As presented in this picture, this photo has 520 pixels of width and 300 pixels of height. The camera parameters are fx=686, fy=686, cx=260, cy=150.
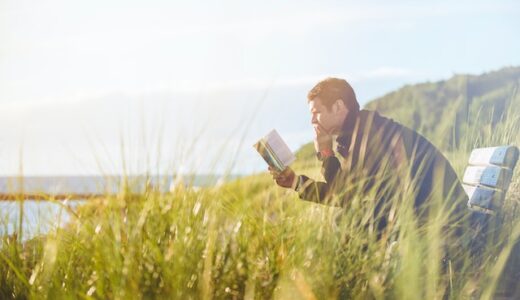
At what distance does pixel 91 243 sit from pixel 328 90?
175 centimetres

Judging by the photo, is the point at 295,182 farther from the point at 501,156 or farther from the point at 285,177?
the point at 501,156

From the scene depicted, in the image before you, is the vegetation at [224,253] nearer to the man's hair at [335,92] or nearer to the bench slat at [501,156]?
the man's hair at [335,92]

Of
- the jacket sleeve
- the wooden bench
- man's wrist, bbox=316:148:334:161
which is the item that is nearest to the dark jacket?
the jacket sleeve

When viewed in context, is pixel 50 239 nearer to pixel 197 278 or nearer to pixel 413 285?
pixel 197 278

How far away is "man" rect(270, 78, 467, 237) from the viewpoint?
3744 millimetres

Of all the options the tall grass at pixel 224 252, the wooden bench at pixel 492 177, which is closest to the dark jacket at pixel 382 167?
the tall grass at pixel 224 252

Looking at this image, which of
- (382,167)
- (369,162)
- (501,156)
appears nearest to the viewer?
(382,167)

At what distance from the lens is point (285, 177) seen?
3.95 m

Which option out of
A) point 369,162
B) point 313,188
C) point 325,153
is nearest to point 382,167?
point 369,162

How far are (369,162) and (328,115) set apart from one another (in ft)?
1.42

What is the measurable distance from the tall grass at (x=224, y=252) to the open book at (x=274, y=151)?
0.90 ft

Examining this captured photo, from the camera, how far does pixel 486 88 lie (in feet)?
86.3

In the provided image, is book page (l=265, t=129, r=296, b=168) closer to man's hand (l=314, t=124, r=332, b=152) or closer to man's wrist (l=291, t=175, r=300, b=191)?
man's wrist (l=291, t=175, r=300, b=191)

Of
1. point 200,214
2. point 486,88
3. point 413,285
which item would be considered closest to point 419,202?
point 413,285
